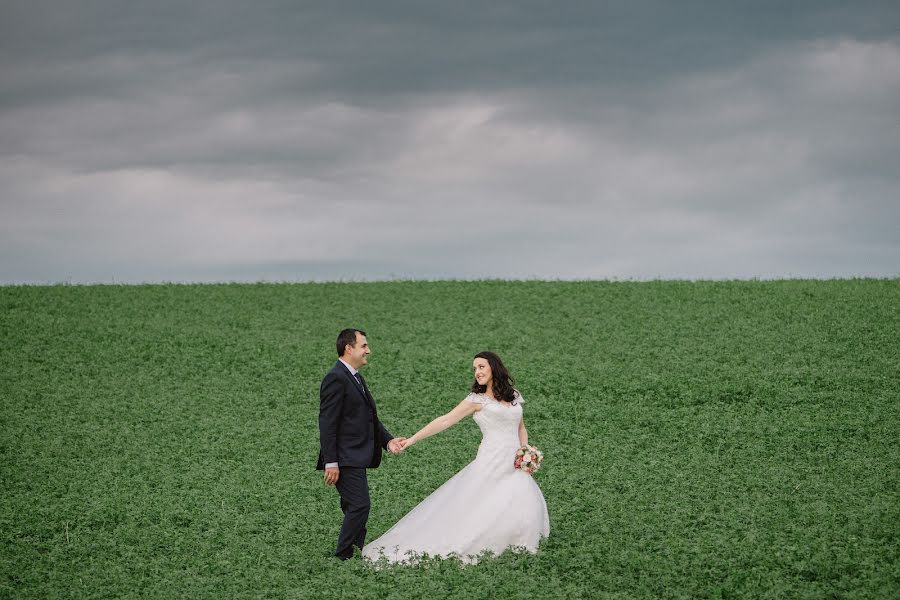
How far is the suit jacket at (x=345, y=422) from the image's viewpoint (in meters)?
11.2

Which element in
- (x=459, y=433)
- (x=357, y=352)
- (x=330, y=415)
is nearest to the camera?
(x=330, y=415)

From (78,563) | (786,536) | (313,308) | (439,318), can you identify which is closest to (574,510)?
(786,536)

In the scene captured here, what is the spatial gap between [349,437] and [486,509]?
201 centimetres

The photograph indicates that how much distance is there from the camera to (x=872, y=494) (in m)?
16.3

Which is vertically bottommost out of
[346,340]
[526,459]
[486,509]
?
[486,509]

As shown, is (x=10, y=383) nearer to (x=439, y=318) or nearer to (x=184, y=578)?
(x=439, y=318)

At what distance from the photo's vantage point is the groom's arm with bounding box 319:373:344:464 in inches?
440

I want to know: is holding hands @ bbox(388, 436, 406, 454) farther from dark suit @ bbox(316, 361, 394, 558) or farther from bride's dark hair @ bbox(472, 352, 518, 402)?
bride's dark hair @ bbox(472, 352, 518, 402)

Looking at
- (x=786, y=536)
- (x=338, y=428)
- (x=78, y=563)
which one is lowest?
(x=78, y=563)

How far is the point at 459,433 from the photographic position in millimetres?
22469

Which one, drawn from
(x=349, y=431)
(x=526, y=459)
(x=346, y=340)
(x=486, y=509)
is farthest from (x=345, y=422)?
(x=526, y=459)

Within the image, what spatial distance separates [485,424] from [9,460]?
13.6m

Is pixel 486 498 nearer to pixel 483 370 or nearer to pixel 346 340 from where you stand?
pixel 483 370

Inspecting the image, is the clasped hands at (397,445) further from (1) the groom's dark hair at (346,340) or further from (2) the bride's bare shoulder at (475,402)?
(1) the groom's dark hair at (346,340)
